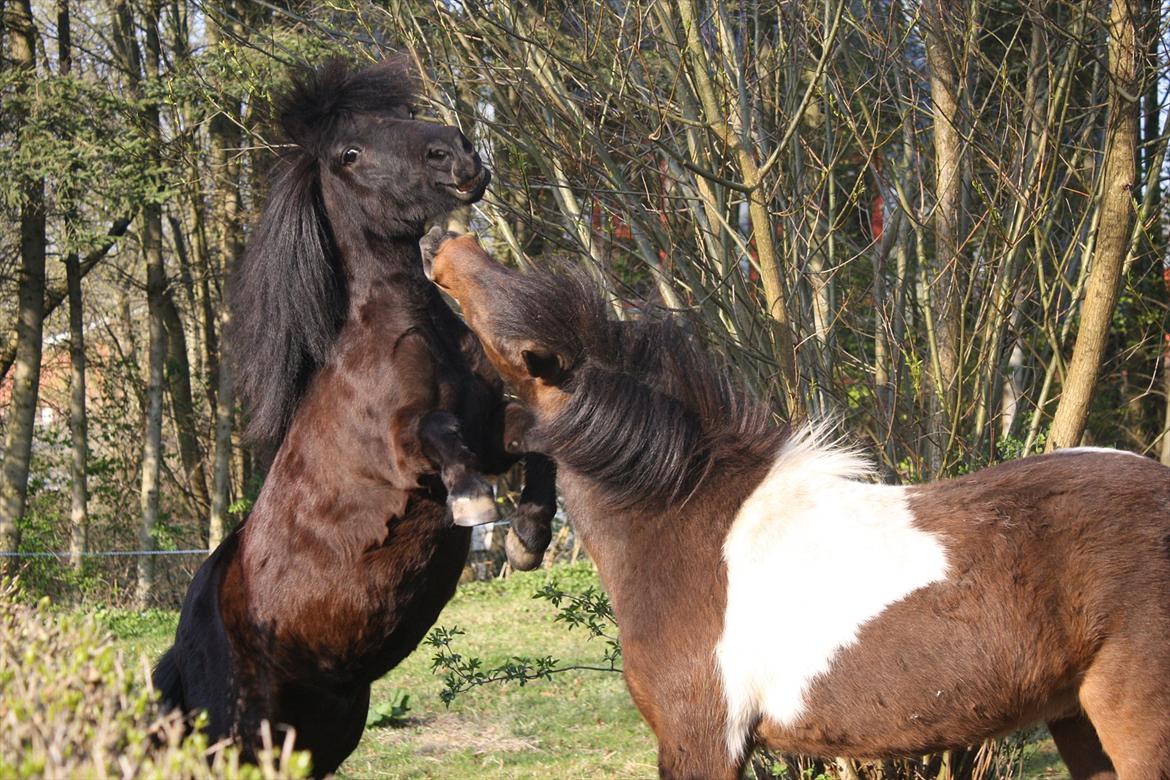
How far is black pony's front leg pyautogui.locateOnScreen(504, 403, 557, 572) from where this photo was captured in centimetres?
369

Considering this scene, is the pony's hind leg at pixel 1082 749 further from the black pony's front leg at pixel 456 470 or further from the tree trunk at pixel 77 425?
the tree trunk at pixel 77 425

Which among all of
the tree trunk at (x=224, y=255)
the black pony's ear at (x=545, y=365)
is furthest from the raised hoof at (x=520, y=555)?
the tree trunk at (x=224, y=255)

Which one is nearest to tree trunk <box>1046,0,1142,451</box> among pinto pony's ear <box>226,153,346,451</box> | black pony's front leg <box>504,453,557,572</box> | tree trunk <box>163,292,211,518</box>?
black pony's front leg <box>504,453,557,572</box>

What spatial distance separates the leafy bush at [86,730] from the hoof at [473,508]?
3.69ft

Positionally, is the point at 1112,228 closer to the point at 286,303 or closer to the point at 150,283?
A: the point at 286,303

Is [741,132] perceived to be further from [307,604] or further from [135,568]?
[135,568]

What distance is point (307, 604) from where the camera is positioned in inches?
149

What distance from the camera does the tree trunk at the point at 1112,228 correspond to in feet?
13.7

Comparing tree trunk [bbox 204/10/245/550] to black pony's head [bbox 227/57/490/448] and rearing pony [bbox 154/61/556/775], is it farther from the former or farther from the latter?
rearing pony [bbox 154/61/556/775]

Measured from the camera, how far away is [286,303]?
12.7ft

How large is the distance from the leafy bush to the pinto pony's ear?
150 centimetres

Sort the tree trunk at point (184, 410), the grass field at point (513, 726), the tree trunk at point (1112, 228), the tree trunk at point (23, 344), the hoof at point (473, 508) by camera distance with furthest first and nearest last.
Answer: the tree trunk at point (184, 410) < the tree trunk at point (23, 344) < the grass field at point (513, 726) < the tree trunk at point (1112, 228) < the hoof at point (473, 508)

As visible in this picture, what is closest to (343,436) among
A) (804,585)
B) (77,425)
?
(804,585)

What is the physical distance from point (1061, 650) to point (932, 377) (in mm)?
1960
